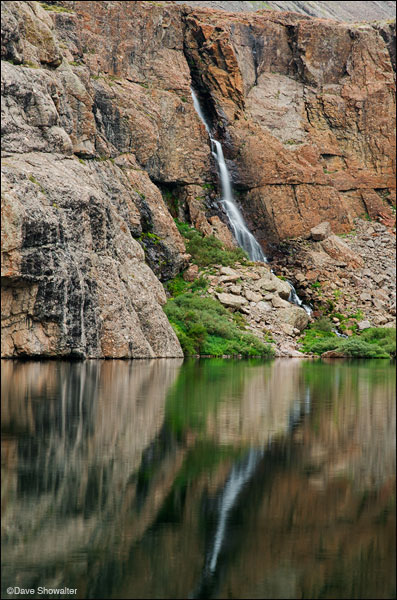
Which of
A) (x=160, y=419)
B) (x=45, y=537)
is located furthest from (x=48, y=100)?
(x=45, y=537)

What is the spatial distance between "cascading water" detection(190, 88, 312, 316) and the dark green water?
4904cm

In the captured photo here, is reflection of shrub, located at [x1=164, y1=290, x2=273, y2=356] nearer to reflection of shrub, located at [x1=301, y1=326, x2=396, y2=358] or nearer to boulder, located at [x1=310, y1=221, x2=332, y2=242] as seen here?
reflection of shrub, located at [x1=301, y1=326, x2=396, y2=358]

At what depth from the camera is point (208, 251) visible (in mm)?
61719

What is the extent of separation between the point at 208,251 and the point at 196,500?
171 feet

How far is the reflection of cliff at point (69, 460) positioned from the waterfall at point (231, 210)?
45214 millimetres

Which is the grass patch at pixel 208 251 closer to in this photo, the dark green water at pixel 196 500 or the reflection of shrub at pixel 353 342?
the reflection of shrub at pixel 353 342

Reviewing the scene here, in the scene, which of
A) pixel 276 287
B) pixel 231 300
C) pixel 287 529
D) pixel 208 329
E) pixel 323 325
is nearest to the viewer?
pixel 287 529

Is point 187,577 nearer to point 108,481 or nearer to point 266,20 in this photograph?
point 108,481

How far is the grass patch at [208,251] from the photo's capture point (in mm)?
60875

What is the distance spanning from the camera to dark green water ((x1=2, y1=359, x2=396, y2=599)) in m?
7.43

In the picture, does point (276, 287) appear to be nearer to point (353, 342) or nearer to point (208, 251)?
point (208, 251)

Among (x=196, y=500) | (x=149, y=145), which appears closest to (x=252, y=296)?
(x=149, y=145)

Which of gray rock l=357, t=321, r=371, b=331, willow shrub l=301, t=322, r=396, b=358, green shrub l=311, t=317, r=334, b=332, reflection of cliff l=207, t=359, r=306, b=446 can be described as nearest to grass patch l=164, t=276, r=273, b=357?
willow shrub l=301, t=322, r=396, b=358

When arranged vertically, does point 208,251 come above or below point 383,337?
above
